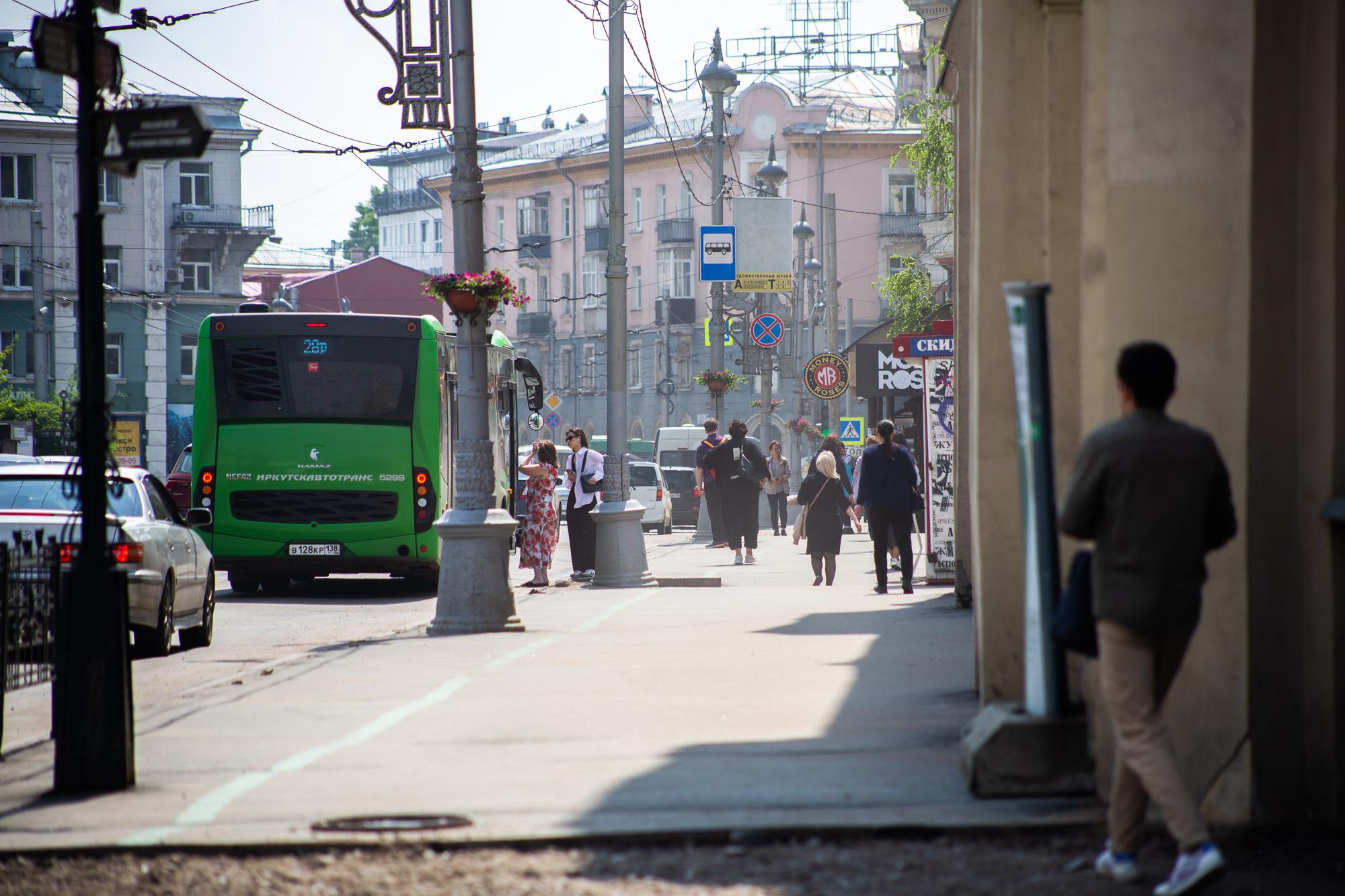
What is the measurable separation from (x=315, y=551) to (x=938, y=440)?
6984mm

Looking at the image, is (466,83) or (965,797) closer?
(965,797)

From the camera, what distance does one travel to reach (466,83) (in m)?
14.2

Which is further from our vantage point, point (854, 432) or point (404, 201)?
point (404, 201)

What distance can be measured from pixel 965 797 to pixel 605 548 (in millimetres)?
13638

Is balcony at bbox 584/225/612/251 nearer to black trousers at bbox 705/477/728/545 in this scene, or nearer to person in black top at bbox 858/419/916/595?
black trousers at bbox 705/477/728/545

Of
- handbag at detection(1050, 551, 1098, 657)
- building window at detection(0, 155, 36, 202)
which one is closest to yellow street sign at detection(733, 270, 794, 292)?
handbag at detection(1050, 551, 1098, 657)

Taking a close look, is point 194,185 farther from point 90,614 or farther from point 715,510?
point 90,614

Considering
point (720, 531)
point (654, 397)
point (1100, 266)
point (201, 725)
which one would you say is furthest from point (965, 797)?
point (654, 397)

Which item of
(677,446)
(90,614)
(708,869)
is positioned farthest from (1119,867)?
(677,446)

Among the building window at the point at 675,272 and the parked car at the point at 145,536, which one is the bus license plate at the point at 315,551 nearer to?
the parked car at the point at 145,536

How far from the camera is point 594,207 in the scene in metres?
76.1

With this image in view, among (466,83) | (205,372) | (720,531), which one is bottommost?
(720,531)

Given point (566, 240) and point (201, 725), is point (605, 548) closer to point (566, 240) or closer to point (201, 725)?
point (201, 725)

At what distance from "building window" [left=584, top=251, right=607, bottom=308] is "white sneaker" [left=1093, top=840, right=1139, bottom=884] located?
7137 cm
